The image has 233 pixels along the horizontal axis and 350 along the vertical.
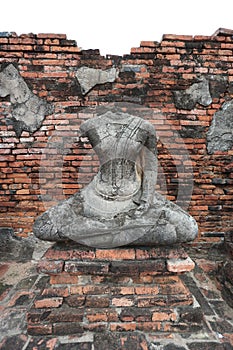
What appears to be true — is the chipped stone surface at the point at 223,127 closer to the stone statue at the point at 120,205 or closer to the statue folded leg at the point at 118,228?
the stone statue at the point at 120,205

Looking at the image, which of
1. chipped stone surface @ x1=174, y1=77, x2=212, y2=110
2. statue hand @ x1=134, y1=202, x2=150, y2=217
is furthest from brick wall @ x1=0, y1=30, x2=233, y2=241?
statue hand @ x1=134, y1=202, x2=150, y2=217

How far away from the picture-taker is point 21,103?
11.6ft

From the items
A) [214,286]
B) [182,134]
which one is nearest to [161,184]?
[182,134]

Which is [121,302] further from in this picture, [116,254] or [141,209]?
[141,209]

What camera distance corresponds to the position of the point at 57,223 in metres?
2.06

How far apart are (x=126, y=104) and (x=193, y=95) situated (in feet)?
3.40

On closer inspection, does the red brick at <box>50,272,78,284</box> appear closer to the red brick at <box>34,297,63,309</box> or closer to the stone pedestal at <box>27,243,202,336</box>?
the stone pedestal at <box>27,243,202,336</box>

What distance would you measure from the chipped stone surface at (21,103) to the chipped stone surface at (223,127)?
8.24ft

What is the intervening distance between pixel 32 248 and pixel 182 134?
2.91 metres

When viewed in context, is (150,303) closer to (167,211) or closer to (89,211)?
(167,211)

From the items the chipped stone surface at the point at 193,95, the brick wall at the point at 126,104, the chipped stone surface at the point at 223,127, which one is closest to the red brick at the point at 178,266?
the brick wall at the point at 126,104

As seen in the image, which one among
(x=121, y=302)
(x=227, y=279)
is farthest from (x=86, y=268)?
(x=227, y=279)

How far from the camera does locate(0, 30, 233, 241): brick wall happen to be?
11.6ft

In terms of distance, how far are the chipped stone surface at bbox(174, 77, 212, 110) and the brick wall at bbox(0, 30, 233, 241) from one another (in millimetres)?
46
